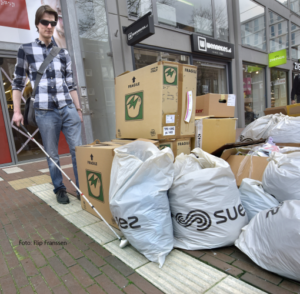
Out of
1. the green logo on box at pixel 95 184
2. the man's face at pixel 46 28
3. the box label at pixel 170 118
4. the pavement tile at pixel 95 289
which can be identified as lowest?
the pavement tile at pixel 95 289

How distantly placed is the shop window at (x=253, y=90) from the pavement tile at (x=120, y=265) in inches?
407

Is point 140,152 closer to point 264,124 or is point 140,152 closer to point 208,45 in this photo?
point 264,124

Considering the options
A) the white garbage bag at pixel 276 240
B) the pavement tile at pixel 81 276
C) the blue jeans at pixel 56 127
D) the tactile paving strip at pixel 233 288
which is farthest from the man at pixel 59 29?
the tactile paving strip at pixel 233 288

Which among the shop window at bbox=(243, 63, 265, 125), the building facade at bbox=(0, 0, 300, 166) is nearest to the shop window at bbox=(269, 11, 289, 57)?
the building facade at bbox=(0, 0, 300, 166)

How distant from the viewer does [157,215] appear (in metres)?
1.69

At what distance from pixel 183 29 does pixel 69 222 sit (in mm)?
7190

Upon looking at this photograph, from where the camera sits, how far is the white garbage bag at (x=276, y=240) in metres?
1.33

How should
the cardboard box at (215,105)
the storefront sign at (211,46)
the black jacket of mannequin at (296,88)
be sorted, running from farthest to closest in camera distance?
the storefront sign at (211,46), the black jacket of mannequin at (296,88), the cardboard box at (215,105)

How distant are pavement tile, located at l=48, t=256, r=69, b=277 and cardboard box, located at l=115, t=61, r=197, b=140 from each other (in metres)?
1.39

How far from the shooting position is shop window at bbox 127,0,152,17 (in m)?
6.26

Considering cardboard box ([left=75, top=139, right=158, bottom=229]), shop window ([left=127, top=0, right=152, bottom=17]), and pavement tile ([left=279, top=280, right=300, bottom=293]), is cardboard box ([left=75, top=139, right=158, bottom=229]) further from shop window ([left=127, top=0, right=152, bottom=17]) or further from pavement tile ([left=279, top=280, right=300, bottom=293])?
shop window ([left=127, top=0, right=152, bottom=17])

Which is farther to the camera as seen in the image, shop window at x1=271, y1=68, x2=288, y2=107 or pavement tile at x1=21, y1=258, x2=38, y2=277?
shop window at x1=271, y1=68, x2=288, y2=107

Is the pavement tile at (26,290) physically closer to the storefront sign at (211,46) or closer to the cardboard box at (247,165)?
the cardboard box at (247,165)

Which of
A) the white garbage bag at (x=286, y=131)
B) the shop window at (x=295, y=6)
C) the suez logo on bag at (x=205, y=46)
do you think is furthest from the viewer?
the shop window at (x=295, y=6)
